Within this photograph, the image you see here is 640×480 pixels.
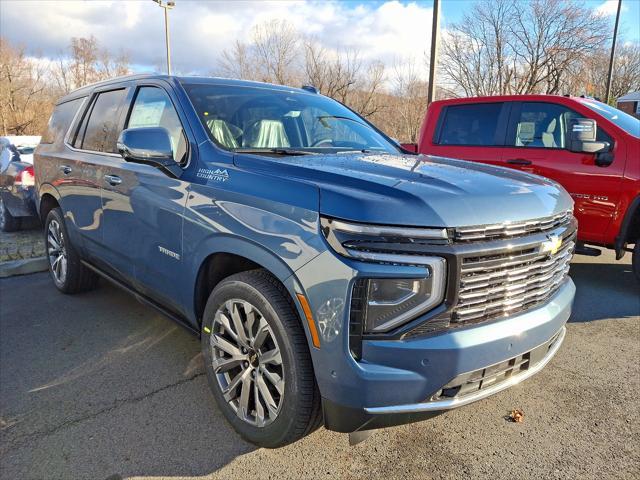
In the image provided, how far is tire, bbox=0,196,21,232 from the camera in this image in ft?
24.6

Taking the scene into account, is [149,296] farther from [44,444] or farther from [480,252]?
[480,252]

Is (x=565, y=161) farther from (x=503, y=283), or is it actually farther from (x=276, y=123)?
(x=503, y=283)

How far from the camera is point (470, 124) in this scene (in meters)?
6.27

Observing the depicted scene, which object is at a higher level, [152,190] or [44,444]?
[152,190]

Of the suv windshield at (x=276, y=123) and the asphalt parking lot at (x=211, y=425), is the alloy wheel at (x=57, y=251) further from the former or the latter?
the suv windshield at (x=276, y=123)

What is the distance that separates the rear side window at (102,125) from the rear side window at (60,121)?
0.41 metres

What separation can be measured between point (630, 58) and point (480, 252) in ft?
162

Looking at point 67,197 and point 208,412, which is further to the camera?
point 67,197

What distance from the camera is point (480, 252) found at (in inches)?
76.7

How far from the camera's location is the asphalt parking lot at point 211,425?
235 centimetres

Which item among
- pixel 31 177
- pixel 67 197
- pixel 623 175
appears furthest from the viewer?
pixel 31 177

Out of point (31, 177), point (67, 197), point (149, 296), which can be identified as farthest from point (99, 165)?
point (31, 177)

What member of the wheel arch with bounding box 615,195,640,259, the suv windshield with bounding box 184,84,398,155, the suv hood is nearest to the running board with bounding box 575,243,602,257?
the wheel arch with bounding box 615,195,640,259

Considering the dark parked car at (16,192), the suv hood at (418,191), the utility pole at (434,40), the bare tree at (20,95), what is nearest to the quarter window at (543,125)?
the suv hood at (418,191)
